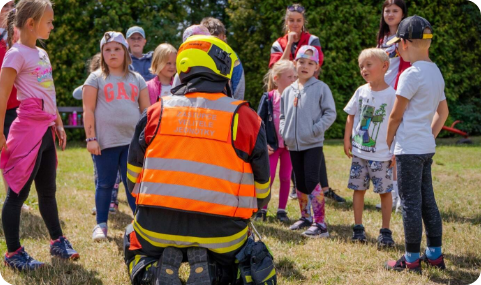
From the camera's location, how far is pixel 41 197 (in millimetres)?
4152

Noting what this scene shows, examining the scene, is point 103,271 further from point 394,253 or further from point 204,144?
point 394,253

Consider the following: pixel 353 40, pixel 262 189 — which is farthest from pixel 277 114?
pixel 353 40

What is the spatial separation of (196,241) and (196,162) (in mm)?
488

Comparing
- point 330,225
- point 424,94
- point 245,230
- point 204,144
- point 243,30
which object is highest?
point 243,30

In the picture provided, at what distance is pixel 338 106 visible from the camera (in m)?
14.9

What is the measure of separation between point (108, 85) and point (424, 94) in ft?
9.48

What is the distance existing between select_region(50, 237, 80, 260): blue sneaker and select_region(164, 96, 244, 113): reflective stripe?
184 cm

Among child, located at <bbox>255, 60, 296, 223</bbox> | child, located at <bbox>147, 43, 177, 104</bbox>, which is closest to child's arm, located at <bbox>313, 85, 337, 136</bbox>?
child, located at <bbox>255, 60, 296, 223</bbox>

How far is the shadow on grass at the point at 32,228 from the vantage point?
476 centimetres

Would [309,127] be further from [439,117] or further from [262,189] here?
[262,189]

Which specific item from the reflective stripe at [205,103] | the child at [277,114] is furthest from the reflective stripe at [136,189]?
the child at [277,114]

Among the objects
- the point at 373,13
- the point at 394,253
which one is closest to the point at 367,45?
the point at 373,13

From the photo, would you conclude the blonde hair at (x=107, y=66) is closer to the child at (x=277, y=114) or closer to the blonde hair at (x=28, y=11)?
the blonde hair at (x=28, y=11)

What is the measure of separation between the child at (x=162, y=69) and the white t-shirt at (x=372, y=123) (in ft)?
6.78
